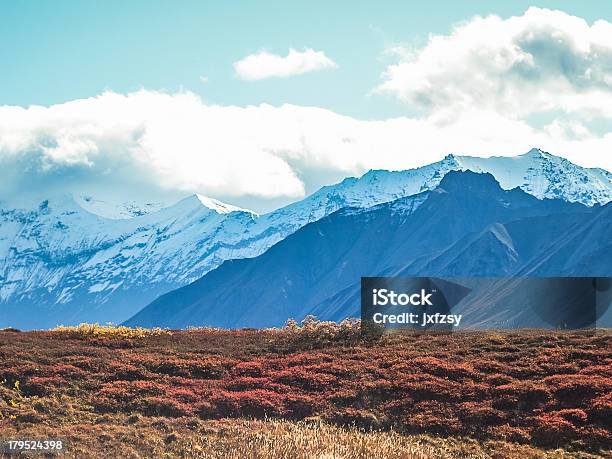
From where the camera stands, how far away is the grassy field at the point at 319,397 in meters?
31.0

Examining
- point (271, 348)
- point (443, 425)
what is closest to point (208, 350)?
point (271, 348)

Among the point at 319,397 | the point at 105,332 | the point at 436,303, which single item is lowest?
the point at 319,397

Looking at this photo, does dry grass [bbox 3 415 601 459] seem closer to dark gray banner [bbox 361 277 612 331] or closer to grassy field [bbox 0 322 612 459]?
grassy field [bbox 0 322 612 459]

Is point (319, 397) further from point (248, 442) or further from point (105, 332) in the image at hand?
point (105, 332)

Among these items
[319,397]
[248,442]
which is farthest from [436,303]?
[248,442]

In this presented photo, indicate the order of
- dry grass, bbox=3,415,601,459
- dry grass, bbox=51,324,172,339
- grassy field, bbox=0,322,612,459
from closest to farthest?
dry grass, bbox=3,415,601,459 < grassy field, bbox=0,322,612,459 < dry grass, bbox=51,324,172,339

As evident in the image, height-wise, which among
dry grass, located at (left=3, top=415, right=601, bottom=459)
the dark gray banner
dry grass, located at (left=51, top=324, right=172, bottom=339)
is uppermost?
the dark gray banner

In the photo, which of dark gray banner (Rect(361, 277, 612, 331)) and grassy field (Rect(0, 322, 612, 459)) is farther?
dark gray banner (Rect(361, 277, 612, 331))

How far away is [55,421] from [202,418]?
5986 millimetres

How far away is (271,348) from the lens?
48.6 m

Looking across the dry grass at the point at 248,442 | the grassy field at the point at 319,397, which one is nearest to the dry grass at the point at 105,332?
the grassy field at the point at 319,397

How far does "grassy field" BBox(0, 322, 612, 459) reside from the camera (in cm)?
3097

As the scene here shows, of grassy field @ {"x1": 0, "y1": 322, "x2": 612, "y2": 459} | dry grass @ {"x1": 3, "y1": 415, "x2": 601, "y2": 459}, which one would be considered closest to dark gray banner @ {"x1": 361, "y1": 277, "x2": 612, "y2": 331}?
grassy field @ {"x1": 0, "y1": 322, "x2": 612, "y2": 459}

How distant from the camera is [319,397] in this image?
36.8m
